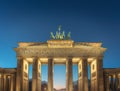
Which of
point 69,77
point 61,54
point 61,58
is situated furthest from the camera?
point 61,58

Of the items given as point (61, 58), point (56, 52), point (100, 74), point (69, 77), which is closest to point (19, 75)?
point (56, 52)

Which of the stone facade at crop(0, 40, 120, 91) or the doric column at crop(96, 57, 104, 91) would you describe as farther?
the stone facade at crop(0, 40, 120, 91)

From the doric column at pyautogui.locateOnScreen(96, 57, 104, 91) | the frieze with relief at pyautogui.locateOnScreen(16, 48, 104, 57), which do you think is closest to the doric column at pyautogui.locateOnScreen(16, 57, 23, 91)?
the frieze with relief at pyautogui.locateOnScreen(16, 48, 104, 57)

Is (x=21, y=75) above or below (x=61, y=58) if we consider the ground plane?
below

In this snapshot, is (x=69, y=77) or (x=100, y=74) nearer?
(x=69, y=77)

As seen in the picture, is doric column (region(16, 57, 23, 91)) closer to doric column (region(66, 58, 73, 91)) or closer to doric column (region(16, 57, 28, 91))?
doric column (region(16, 57, 28, 91))

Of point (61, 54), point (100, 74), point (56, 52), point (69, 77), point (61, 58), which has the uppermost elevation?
point (56, 52)

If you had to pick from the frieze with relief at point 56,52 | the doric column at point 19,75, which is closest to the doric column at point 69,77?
the frieze with relief at point 56,52

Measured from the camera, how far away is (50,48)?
102 metres

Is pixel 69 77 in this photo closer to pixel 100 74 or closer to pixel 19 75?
pixel 100 74

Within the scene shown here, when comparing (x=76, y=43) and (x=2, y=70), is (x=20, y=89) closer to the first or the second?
(x=2, y=70)

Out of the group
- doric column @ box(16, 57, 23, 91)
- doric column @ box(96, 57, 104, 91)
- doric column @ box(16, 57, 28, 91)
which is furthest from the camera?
doric column @ box(96, 57, 104, 91)

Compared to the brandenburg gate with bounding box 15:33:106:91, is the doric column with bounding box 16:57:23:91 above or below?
below

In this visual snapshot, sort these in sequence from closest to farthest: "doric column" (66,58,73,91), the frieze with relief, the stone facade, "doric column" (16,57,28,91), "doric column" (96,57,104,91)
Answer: "doric column" (16,57,28,91) < "doric column" (66,58,73,91) < "doric column" (96,57,104,91) < the stone facade < the frieze with relief
